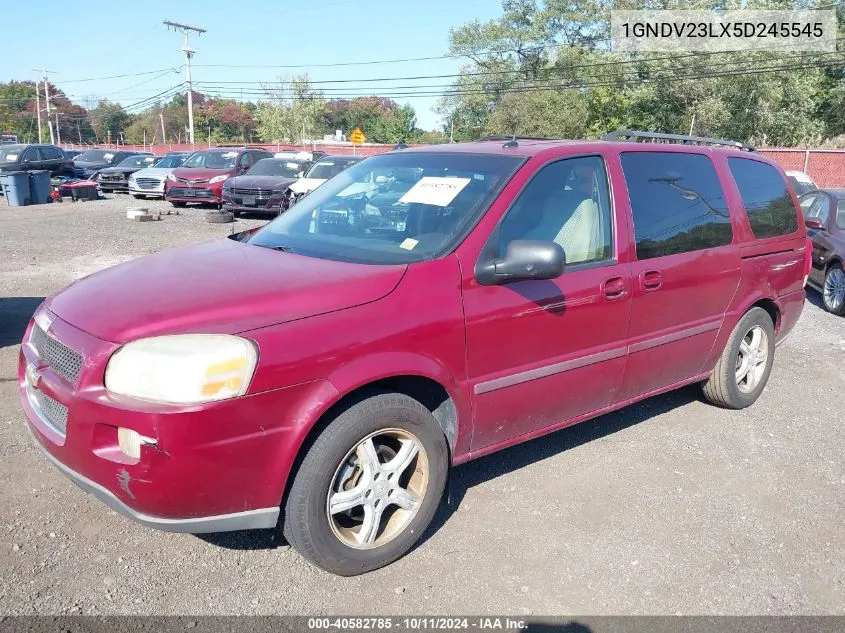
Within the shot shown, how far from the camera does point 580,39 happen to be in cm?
5334

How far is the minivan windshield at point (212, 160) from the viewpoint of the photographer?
64.2 feet

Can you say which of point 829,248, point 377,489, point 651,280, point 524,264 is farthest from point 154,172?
point 377,489

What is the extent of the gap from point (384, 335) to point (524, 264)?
2.48ft

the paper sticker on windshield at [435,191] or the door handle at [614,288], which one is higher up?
the paper sticker on windshield at [435,191]

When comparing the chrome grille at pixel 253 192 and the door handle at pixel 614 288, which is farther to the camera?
the chrome grille at pixel 253 192

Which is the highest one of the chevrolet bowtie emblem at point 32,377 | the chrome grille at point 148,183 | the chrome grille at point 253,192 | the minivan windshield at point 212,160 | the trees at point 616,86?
the trees at point 616,86

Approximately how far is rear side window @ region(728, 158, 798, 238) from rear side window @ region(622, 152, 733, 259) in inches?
12.7

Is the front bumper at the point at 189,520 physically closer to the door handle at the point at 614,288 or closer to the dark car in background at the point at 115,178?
the door handle at the point at 614,288

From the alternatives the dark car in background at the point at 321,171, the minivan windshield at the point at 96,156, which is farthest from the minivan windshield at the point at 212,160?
the minivan windshield at the point at 96,156

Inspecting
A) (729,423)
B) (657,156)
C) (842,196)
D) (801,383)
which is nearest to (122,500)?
(657,156)

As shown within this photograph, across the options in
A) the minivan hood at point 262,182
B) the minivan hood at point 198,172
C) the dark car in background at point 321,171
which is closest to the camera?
the dark car in background at point 321,171

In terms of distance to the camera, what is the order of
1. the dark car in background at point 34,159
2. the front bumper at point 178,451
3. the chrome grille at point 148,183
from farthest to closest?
the dark car in background at point 34,159
the chrome grille at point 148,183
the front bumper at point 178,451

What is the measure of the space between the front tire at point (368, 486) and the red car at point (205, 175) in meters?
15.7

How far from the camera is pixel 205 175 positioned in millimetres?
18859
